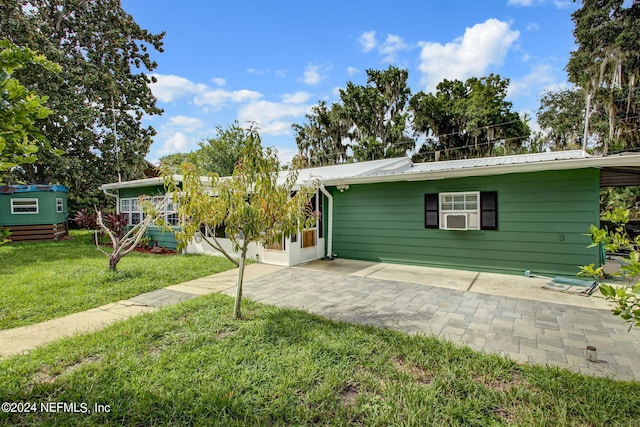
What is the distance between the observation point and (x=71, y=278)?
5816 millimetres

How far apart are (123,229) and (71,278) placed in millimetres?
6385

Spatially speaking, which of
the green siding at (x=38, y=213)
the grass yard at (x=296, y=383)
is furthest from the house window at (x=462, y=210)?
the green siding at (x=38, y=213)

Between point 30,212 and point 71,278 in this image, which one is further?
point 30,212

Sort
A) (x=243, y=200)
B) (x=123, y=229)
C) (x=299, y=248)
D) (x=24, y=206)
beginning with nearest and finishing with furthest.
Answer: (x=243, y=200) < (x=299, y=248) < (x=123, y=229) < (x=24, y=206)

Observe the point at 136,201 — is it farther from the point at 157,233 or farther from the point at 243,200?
the point at 243,200

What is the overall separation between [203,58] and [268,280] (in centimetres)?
768

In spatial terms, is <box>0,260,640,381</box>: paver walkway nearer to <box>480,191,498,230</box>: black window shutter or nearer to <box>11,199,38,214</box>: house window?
<box>480,191,498,230</box>: black window shutter

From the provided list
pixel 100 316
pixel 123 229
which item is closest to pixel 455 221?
pixel 100 316

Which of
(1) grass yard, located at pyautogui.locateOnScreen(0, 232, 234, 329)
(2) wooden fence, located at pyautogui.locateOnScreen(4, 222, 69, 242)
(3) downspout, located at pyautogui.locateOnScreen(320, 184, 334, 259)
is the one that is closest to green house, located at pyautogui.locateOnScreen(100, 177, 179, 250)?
(1) grass yard, located at pyautogui.locateOnScreen(0, 232, 234, 329)

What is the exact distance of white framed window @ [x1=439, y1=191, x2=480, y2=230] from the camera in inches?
261

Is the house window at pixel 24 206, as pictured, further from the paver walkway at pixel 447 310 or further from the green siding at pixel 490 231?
the green siding at pixel 490 231

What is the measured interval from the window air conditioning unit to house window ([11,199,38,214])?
1526cm

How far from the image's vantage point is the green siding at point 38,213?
37.4 ft

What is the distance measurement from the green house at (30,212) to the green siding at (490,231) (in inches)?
472
